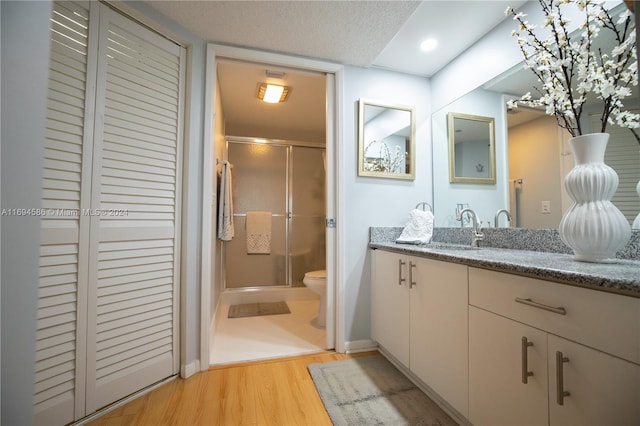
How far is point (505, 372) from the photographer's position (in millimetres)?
910

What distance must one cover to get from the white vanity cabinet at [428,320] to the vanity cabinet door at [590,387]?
0.34 m

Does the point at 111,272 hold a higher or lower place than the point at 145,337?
higher

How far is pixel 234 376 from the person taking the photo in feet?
5.27

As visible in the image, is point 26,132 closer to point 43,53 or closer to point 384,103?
point 43,53

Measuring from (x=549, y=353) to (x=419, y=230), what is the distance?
111 cm

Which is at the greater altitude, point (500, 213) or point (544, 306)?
point (500, 213)

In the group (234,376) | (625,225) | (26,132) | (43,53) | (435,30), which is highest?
(435,30)

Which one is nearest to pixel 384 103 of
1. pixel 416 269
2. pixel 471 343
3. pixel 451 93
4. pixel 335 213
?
pixel 451 93

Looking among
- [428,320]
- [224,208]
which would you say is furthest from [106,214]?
[428,320]

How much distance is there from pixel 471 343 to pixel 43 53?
5.28 ft

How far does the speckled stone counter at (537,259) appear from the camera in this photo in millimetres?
664

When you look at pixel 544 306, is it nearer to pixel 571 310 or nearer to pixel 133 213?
pixel 571 310

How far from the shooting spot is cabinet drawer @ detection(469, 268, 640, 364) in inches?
24.2

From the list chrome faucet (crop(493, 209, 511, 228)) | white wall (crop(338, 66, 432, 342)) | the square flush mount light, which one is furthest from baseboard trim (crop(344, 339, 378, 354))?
the square flush mount light
